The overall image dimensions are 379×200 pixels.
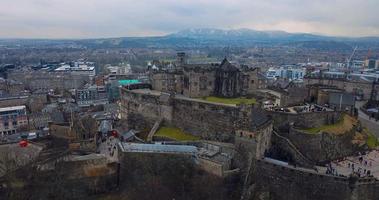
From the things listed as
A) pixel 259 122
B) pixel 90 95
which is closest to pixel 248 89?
pixel 259 122

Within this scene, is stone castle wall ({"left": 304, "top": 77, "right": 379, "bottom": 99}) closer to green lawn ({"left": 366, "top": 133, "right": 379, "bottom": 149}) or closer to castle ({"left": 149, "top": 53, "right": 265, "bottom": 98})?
castle ({"left": 149, "top": 53, "right": 265, "bottom": 98})

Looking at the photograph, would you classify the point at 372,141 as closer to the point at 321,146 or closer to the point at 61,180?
the point at 321,146

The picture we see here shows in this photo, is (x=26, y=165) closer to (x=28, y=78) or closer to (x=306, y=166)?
(x=306, y=166)

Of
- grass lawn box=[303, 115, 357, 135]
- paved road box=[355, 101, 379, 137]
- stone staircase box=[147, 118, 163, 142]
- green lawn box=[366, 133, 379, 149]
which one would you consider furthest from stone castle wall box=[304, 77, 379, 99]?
stone staircase box=[147, 118, 163, 142]

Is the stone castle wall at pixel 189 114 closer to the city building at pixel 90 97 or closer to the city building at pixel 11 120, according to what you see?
the city building at pixel 11 120

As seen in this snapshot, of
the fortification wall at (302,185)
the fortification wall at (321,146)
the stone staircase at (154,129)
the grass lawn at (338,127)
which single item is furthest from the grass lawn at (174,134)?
the grass lawn at (338,127)

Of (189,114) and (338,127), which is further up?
(189,114)

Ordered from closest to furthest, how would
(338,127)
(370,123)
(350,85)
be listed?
1. (338,127)
2. (370,123)
3. (350,85)

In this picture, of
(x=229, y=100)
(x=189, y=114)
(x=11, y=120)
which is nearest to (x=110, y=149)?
(x=189, y=114)
